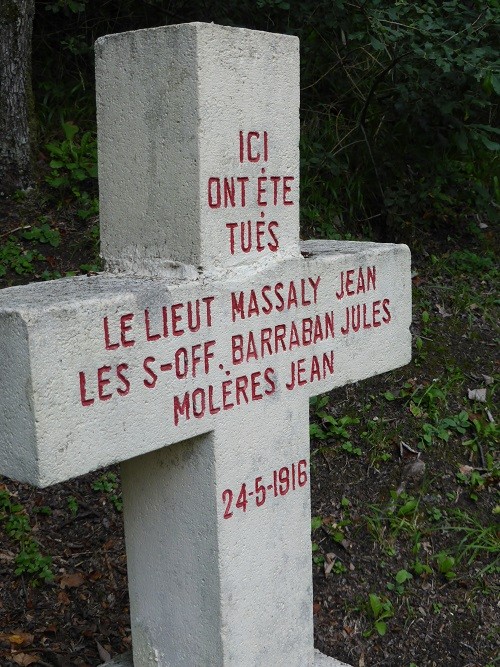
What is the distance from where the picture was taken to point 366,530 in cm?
368

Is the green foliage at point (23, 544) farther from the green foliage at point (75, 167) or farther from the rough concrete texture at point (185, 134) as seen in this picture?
the green foliage at point (75, 167)

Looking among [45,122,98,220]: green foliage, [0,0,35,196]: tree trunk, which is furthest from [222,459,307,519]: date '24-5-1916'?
[0,0,35,196]: tree trunk

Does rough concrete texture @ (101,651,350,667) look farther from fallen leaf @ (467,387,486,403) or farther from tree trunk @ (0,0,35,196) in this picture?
tree trunk @ (0,0,35,196)

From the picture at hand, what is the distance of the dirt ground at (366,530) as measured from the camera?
3.18 m

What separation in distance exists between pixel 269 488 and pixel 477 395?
2309 mm

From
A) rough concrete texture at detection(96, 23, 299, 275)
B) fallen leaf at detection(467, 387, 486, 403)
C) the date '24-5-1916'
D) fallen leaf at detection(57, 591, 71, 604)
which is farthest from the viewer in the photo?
fallen leaf at detection(467, 387, 486, 403)

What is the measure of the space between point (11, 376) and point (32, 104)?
10.6ft

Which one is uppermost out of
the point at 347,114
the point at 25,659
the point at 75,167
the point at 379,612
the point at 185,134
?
the point at 347,114

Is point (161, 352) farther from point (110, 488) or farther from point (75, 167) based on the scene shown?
point (75, 167)

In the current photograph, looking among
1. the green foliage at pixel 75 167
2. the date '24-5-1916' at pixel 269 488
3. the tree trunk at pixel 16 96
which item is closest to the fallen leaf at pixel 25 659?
the date '24-5-1916' at pixel 269 488

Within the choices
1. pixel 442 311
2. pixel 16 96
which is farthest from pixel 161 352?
pixel 442 311

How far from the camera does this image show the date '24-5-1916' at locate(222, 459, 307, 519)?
2.24 m

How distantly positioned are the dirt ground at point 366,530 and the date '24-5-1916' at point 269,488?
3.46 ft

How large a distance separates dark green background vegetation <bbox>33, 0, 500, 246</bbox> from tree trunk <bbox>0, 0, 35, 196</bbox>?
21 cm
